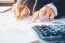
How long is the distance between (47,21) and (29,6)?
181 millimetres

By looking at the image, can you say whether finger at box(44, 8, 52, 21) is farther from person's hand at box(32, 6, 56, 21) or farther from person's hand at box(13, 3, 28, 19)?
person's hand at box(13, 3, 28, 19)

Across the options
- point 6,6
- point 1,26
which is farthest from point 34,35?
point 6,6

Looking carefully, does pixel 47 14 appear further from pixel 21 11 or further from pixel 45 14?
pixel 21 11

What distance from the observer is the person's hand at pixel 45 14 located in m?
0.97

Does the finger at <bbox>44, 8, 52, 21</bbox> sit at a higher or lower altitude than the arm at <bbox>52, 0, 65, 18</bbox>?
lower

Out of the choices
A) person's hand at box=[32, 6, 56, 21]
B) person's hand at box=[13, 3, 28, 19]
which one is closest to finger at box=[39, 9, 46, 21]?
person's hand at box=[32, 6, 56, 21]

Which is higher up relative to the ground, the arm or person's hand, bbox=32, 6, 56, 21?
the arm

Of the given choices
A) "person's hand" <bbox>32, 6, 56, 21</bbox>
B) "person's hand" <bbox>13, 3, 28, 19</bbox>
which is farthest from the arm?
"person's hand" <bbox>13, 3, 28, 19</bbox>

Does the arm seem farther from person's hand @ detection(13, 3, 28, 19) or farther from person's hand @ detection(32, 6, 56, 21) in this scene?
person's hand @ detection(13, 3, 28, 19)

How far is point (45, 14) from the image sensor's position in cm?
97

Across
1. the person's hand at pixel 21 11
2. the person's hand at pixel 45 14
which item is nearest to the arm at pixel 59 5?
the person's hand at pixel 45 14

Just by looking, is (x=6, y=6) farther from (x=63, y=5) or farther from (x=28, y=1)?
(x=63, y=5)

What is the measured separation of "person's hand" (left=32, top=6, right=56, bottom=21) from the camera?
0.97 meters

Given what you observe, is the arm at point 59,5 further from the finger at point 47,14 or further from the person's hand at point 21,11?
the person's hand at point 21,11
